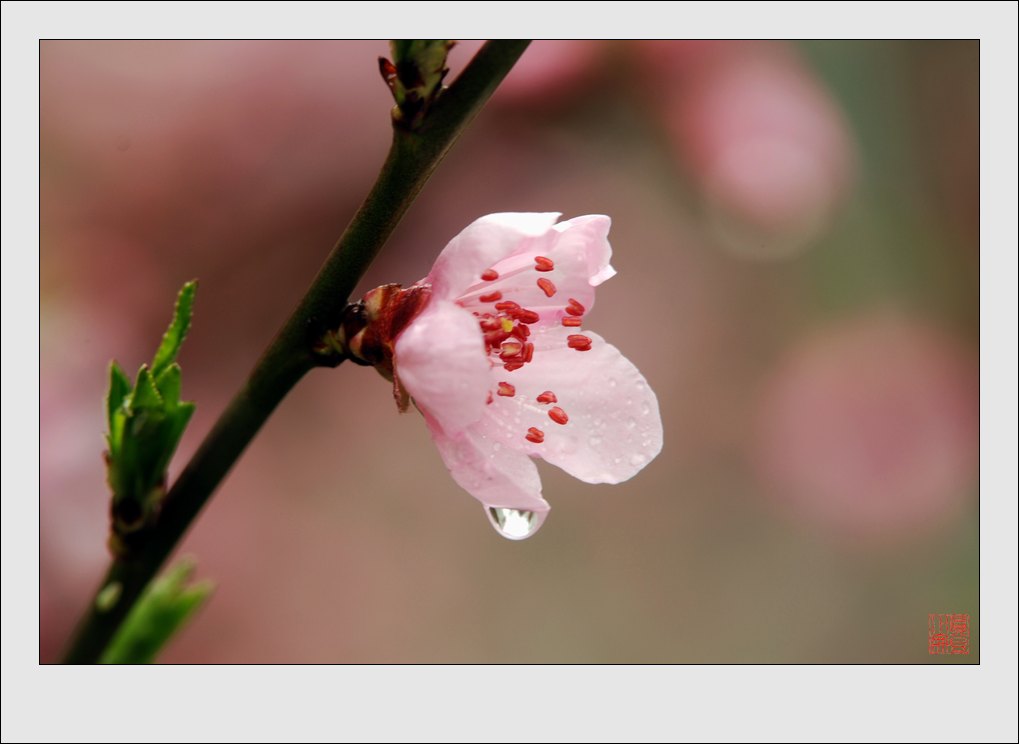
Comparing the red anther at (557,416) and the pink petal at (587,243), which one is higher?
the pink petal at (587,243)

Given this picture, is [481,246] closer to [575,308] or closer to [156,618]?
[575,308]

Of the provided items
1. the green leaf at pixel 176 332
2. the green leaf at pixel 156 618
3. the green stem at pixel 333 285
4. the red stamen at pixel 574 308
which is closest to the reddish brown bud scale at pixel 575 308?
the red stamen at pixel 574 308

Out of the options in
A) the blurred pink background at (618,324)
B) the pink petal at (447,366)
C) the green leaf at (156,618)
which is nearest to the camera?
the pink petal at (447,366)

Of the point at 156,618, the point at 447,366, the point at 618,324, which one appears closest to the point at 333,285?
the point at 447,366

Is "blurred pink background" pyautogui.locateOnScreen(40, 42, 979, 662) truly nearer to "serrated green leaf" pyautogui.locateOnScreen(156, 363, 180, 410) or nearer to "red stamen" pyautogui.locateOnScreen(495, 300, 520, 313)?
"serrated green leaf" pyautogui.locateOnScreen(156, 363, 180, 410)

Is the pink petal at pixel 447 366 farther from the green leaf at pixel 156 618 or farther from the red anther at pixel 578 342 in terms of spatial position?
the green leaf at pixel 156 618

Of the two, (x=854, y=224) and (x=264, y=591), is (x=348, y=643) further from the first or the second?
(x=854, y=224)
